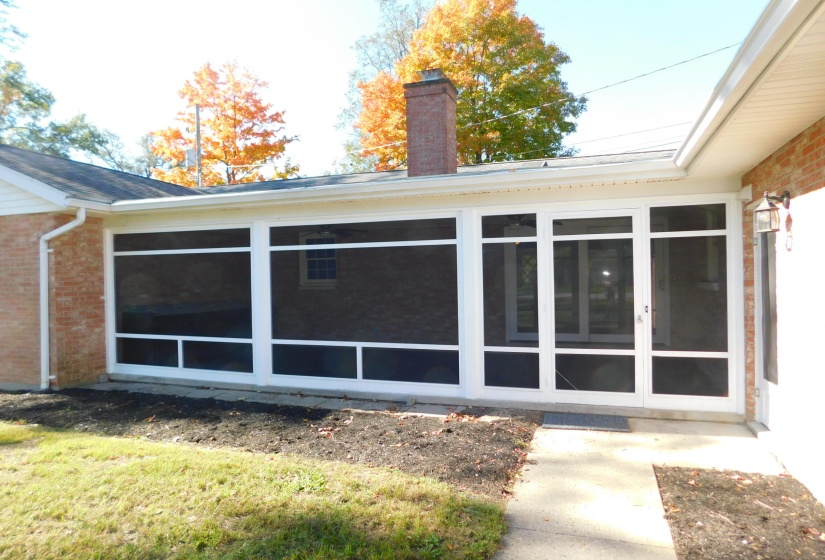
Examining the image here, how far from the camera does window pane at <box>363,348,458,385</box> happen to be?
7.96 meters

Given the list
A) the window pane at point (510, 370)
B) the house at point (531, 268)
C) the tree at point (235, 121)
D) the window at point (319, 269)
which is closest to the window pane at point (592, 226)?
the house at point (531, 268)

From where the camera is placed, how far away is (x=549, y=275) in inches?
271

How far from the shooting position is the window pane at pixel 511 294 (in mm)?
7137

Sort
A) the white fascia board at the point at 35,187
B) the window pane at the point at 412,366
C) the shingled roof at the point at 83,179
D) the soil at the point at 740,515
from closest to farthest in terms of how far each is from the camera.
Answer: the soil at the point at 740,515 → the window pane at the point at 412,366 → the white fascia board at the point at 35,187 → the shingled roof at the point at 83,179

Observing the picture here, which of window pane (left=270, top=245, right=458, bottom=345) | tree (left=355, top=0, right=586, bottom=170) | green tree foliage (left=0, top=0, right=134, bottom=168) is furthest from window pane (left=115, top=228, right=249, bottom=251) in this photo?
green tree foliage (left=0, top=0, right=134, bottom=168)

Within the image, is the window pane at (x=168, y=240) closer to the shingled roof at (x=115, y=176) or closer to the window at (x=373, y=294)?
the shingled roof at (x=115, y=176)

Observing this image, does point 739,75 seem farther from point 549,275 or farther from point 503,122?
point 503,122

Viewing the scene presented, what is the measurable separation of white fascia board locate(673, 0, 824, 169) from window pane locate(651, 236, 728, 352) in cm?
241

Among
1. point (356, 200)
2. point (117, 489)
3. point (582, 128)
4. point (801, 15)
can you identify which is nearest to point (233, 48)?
point (582, 128)

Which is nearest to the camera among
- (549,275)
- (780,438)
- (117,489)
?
(117,489)

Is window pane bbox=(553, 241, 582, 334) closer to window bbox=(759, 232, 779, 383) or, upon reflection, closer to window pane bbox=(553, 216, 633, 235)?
window pane bbox=(553, 216, 633, 235)

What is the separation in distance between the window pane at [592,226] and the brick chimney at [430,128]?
3.15m

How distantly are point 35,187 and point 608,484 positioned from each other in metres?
8.40

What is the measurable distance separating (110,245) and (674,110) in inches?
727
